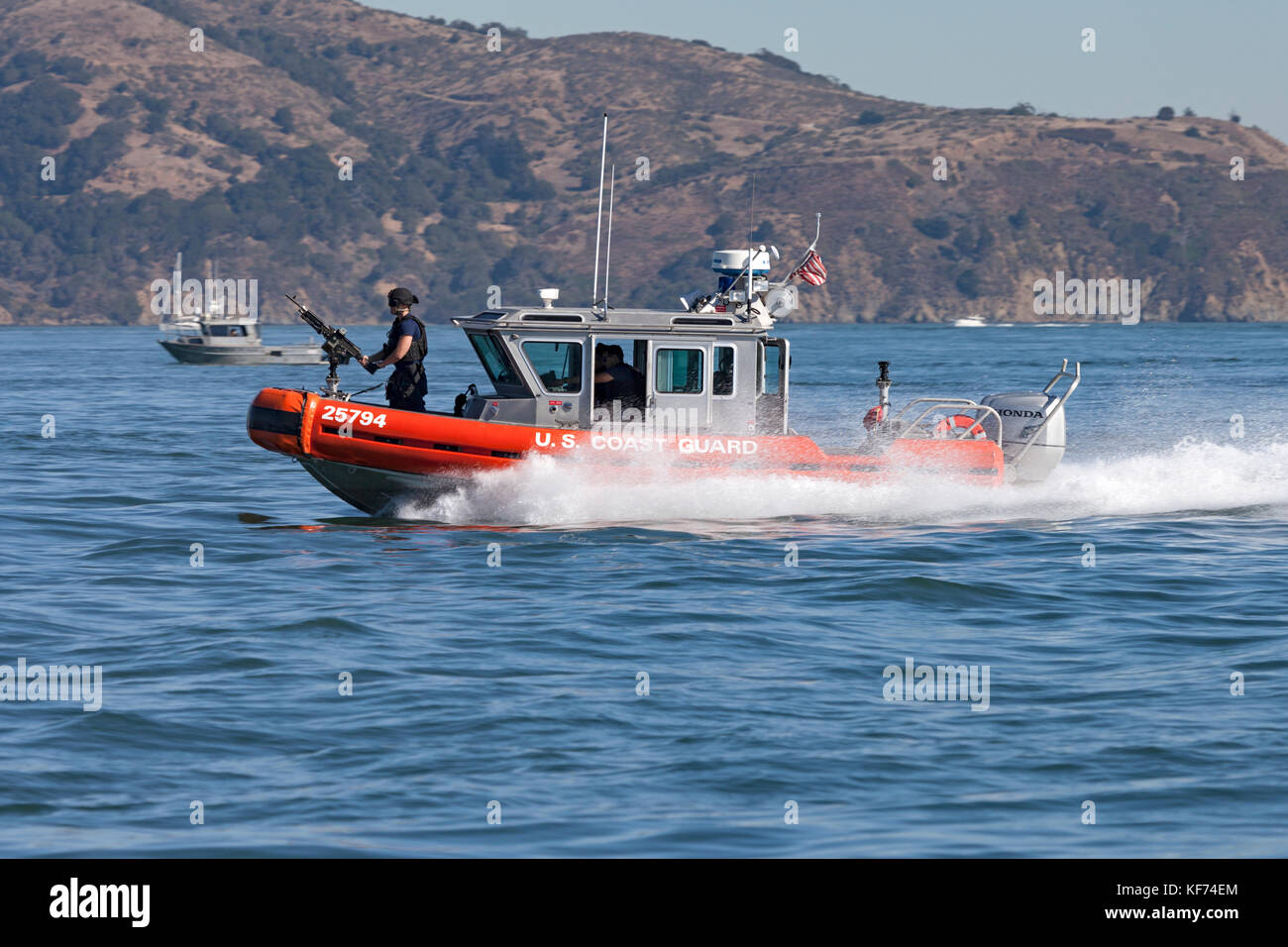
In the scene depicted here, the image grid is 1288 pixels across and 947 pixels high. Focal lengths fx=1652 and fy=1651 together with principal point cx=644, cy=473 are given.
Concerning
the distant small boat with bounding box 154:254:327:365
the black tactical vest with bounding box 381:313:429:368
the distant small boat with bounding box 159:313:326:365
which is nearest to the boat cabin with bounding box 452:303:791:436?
the black tactical vest with bounding box 381:313:429:368

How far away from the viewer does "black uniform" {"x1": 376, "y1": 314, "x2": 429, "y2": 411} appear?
1505cm

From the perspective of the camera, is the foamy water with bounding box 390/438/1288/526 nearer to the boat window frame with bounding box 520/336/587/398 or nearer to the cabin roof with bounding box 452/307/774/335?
the boat window frame with bounding box 520/336/587/398

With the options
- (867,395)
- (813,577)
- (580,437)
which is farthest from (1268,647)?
(867,395)

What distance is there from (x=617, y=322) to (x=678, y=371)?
0.72 metres

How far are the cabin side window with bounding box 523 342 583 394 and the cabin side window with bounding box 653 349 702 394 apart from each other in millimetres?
736

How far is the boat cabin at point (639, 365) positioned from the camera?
1512 centimetres

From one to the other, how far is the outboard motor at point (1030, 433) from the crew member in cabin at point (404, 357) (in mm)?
5572

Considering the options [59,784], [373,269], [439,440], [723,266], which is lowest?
[59,784]

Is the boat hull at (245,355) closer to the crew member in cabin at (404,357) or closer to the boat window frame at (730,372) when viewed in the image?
the crew member in cabin at (404,357)

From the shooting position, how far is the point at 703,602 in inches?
476

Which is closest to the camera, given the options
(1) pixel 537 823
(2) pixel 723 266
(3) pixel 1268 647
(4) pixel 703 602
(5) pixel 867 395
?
(1) pixel 537 823

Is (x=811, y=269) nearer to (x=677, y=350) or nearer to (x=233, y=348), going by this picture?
(x=677, y=350)
